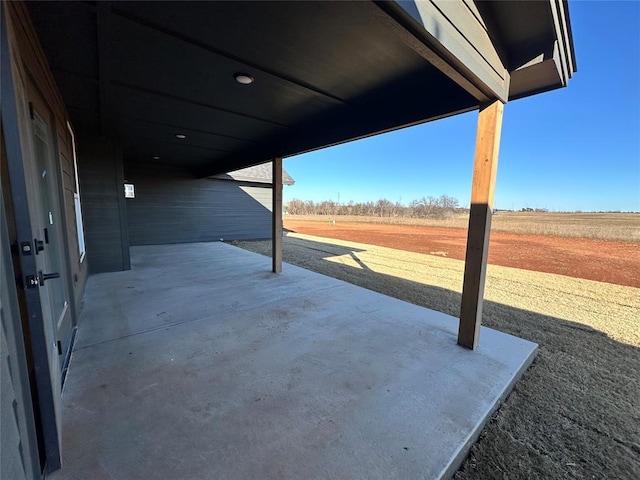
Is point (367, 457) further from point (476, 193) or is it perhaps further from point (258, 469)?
point (476, 193)

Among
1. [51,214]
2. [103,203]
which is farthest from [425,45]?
[103,203]

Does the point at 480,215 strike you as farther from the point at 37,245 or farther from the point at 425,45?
the point at 37,245

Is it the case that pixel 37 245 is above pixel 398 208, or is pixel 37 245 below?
below

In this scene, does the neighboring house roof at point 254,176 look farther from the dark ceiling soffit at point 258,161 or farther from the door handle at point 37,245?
the door handle at point 37,245

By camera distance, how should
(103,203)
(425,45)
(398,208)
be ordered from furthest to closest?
(398,208)
(103,203)
(425,45)

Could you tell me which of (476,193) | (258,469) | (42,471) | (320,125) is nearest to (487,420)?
(258,469)

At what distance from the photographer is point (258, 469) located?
52.9 inches

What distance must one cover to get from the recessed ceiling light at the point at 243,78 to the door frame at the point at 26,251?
161 centimetres

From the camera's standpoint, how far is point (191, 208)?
9.29m

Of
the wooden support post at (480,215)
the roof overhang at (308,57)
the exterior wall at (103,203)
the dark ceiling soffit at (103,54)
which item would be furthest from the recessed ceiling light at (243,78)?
the exterior wall at (103,203)

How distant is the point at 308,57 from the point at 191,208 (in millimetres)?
8421

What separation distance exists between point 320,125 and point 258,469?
3.76 meters

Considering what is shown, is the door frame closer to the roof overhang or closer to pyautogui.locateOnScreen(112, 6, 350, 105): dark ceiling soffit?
pyautogui.locateOnScreen(112, 6, 350, 105): dark ceiling soffit

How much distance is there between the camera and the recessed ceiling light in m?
2.47
